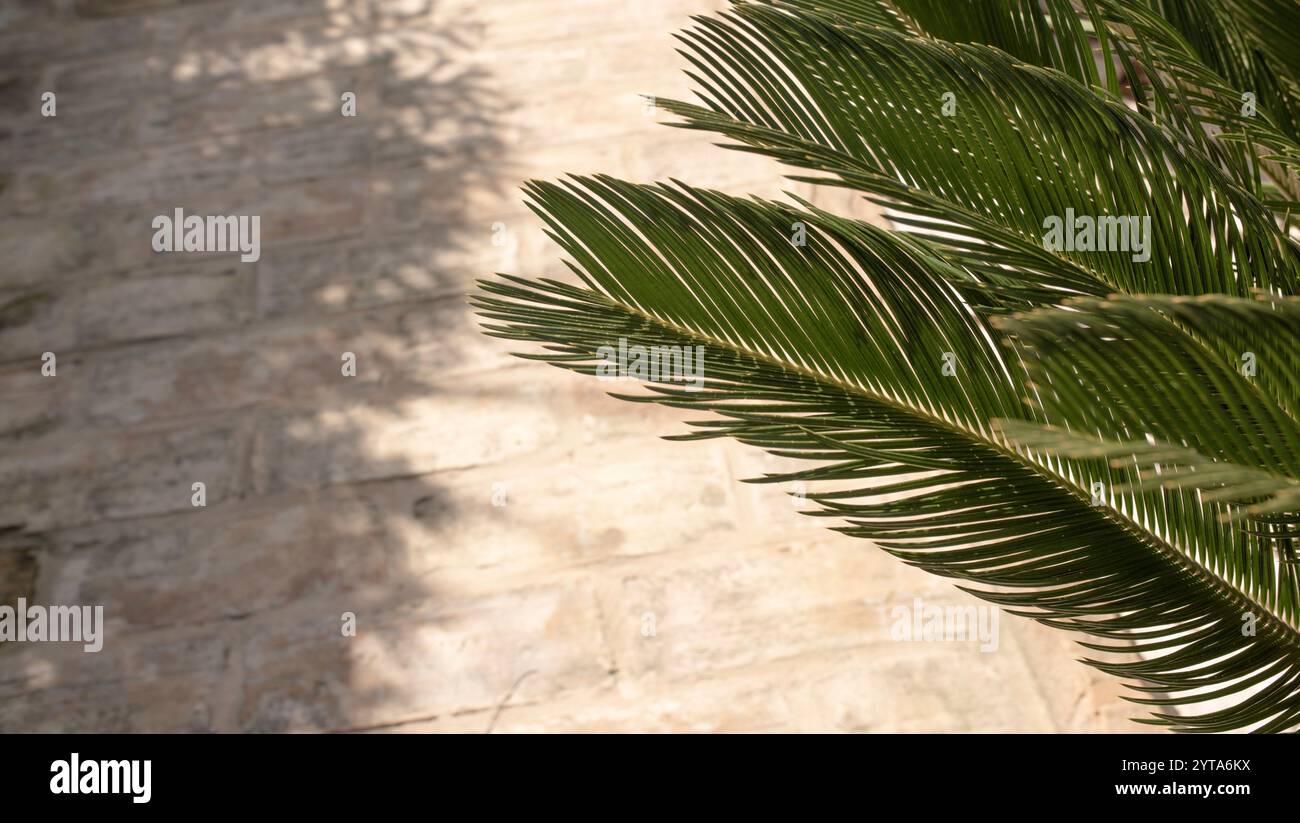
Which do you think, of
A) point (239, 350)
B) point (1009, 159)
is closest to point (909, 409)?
point (1009, 159)

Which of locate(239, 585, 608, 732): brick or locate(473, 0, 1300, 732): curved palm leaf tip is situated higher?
locate(473, 0, 1300, 732): curved palm leaf tip

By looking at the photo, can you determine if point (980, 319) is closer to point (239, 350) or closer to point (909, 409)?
point (909, 409)

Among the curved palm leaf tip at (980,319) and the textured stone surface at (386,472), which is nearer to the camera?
the curved palm leaf tip at (980,319)

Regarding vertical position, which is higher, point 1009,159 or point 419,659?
point 1009,159

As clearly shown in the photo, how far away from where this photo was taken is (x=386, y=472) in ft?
8.04

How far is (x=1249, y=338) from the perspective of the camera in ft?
2.86

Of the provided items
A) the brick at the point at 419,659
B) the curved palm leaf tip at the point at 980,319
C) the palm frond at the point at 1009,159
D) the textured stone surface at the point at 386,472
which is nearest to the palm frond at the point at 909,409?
the curved palm leaf tip at the point at 980,319

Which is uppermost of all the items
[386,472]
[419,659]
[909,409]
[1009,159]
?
[1009,159]

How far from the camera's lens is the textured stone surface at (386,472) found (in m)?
2.04

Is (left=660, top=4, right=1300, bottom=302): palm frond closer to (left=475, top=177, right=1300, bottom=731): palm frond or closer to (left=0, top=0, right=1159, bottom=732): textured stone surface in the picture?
(left=475, top=177, right=1300, bottom=731): palm frond

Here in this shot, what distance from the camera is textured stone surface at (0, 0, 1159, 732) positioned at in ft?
6.69

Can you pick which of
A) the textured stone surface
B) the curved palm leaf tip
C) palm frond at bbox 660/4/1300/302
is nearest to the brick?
the textured stone surface

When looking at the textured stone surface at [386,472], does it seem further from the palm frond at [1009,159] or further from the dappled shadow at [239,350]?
the palm frond at [1009,159]
